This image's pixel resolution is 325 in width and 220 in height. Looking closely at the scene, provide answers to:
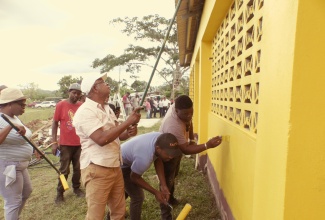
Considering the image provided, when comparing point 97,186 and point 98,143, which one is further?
point 97,186

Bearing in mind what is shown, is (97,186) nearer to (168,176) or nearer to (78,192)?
(168,176)

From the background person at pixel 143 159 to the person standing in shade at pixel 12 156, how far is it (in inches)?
47.9

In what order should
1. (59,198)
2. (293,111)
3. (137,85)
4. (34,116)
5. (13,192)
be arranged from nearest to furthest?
(293,111) < (13,192) < (59,198) < (34,116) < (137,85)

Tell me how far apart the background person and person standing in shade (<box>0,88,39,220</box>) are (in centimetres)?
122

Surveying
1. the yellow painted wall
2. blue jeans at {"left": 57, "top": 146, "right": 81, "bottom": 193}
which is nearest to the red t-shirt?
blue jeans at {"left": 57, "top": 146, "right": 81, "bottom": 193}

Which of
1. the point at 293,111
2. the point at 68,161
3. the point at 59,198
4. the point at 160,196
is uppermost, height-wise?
the point at 293,111

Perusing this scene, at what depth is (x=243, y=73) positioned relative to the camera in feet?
8.00

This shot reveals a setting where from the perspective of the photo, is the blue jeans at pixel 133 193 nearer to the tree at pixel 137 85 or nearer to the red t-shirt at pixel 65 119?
the red t-shirt at pixel 65 119

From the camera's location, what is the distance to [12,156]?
2924mm

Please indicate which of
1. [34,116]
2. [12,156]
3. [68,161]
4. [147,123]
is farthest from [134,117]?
[34,116]

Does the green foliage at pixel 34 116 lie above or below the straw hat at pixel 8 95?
below

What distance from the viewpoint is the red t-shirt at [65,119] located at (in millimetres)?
4266

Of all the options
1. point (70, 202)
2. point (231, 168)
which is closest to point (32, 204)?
point (70, 202)

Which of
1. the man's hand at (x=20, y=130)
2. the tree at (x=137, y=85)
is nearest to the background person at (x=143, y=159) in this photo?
the man's hand at (x=20, y=130)
